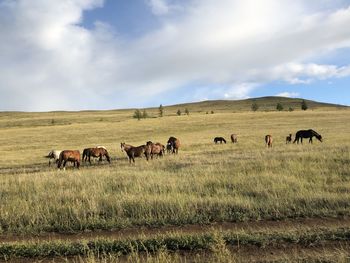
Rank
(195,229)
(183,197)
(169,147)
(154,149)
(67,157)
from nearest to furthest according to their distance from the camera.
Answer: (195,229), (183,197), (67,157), (154,149), (169,147)

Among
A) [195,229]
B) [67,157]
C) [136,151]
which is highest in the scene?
[136,151]

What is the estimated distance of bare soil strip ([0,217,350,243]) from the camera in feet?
28.4

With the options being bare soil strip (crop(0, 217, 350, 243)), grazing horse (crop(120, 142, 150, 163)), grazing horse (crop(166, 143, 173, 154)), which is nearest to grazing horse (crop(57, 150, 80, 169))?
grazing horse (crop(120, 142, 150, 163))

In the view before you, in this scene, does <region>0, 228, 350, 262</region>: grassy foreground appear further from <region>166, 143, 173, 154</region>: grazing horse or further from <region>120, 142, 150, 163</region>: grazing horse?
<region>166, 143, 173, 154</region>: grazing horse

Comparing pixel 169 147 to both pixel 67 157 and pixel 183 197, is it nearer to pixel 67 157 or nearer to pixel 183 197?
pixel 67 157

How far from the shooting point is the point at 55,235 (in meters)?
9.15

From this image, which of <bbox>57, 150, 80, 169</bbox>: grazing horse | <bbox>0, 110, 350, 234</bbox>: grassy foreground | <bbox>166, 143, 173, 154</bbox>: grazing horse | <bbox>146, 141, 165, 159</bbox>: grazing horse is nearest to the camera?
<bbox>0, 110, 350, 234</bbox>: grassy foreground

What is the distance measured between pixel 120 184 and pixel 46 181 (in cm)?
318

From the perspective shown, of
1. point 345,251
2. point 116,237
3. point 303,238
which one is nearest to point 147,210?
point 116,237

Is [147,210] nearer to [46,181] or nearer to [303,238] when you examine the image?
[303,238]

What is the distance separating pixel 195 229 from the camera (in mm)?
8953

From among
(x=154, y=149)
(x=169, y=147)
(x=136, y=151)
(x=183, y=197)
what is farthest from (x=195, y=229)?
(x=169, y=147)

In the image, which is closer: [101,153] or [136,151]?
[136,151]

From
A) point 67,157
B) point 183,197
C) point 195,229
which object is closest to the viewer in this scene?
point 195,229
